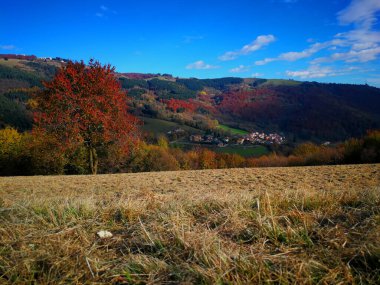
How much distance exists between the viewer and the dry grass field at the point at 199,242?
224 cm

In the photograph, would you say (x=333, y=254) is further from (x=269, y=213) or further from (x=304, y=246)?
(x=269, y=213)

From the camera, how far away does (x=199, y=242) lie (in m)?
2.74

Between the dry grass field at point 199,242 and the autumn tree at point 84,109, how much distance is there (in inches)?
684

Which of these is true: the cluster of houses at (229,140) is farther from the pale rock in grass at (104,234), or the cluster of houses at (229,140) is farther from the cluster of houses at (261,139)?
the pale rock in grass at (104,234)

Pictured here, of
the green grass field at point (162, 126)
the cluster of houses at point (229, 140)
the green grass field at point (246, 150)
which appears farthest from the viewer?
the green grass field at point (162, 126)

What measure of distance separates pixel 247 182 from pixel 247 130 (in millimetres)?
119010

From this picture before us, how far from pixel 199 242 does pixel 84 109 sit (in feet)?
63.9

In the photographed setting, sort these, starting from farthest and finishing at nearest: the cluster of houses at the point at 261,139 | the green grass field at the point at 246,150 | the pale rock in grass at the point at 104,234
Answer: the cluster of houses at the point at 261,139
the green grass field at the point at 246,150
the pale rock in grass at the point at 104,234

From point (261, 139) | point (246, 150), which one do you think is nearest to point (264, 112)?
point (261, 139)

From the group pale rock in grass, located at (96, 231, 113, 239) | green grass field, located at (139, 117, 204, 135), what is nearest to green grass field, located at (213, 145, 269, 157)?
green grass field, located at (139, 117, 204, 135)

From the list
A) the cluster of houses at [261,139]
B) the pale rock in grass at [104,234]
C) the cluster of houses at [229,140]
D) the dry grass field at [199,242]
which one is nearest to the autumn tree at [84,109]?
the dry grass field at [199,242]

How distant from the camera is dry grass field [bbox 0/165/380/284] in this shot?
2244 mm

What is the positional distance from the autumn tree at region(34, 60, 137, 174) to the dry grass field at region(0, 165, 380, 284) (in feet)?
57.0

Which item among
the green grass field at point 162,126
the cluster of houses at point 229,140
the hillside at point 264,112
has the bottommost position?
the cluster of houses at point 229,140
